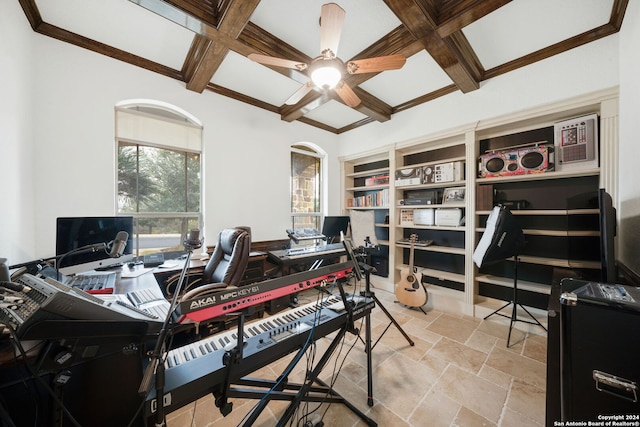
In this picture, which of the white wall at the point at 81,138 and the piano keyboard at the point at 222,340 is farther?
the white wall at the point at 81,138

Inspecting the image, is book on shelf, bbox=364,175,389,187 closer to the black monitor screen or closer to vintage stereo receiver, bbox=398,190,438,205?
vintage stereo receiver, bbox=398,190,438,205

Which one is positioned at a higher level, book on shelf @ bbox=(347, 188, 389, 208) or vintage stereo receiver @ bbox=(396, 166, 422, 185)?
vintage stereo receiver @ bbox=(396, 166, 422, 185)

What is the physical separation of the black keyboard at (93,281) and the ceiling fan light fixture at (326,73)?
7.68 feet

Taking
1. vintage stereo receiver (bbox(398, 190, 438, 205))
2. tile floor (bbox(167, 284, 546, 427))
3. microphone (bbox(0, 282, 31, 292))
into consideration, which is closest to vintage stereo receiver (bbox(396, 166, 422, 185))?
vintage stereo receiver (bbox(398, 190, 438, 205))

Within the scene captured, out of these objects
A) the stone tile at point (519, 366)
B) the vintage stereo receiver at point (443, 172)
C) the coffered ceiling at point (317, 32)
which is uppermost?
the coffered ceiling at point (317, 32)

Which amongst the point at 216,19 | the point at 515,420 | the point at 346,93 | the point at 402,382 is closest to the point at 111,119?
the point at 216,19

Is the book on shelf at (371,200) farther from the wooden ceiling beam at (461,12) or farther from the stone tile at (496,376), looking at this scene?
the stone tile at (496,376)

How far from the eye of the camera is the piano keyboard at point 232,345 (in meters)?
0.82

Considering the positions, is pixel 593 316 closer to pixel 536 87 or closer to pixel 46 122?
pixel 536 87

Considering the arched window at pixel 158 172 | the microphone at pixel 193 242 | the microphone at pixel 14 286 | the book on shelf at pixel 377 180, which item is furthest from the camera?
the book on shelf at pixel 377 180

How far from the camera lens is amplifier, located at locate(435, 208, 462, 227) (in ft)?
9.77

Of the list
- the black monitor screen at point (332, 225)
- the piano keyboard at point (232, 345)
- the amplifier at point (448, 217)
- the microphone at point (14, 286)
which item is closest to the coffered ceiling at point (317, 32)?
the amplifier at point (448, 217)

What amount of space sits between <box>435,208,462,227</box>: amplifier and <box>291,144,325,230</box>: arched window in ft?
6.80

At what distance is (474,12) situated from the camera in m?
1.69
